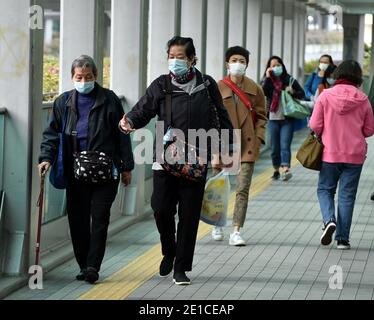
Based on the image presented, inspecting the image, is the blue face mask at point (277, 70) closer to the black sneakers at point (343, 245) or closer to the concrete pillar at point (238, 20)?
the concrete pillar at point (238, 20)

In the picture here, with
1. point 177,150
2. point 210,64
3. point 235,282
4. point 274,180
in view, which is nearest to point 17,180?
point 177,150

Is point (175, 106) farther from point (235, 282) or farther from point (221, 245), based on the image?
point (221, 245)

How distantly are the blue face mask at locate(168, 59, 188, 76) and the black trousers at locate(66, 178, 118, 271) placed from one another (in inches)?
38.1

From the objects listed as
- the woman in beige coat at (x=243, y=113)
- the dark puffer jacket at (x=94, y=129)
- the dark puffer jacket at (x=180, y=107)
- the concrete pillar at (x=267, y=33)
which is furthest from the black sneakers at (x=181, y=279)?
the concrete pillar at (x=267, y=33)

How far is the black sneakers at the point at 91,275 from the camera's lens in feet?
29.7

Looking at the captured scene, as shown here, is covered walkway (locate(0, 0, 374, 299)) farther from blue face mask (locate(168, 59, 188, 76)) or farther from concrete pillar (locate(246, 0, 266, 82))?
concrete pillar (locate(246, 0, 266, 82))

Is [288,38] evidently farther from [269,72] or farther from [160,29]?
[160,29]

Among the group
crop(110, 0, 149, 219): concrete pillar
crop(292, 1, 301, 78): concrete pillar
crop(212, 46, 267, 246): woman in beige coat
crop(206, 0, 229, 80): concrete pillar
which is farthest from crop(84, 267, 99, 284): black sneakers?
crop(292, 1, 301, 78): concrete pillar

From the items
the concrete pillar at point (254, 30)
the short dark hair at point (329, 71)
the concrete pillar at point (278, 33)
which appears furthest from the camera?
the concrete pillar at point (278, 33)

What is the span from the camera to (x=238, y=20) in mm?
21047

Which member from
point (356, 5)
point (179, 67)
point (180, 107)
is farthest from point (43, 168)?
point (356, 5)

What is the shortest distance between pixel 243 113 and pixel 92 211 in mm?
2406

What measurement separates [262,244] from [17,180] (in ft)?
9.98

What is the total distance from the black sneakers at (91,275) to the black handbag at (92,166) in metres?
0.67
